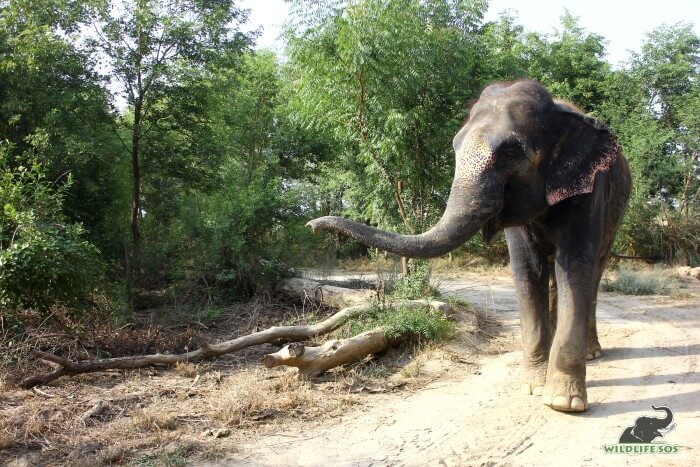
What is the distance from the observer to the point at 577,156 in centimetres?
482

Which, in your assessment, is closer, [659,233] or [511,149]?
[511,149]

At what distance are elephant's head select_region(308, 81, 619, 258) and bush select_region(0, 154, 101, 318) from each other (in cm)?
455

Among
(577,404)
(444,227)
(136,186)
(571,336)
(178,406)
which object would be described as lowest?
(178,406)

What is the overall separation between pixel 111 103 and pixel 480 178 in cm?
817

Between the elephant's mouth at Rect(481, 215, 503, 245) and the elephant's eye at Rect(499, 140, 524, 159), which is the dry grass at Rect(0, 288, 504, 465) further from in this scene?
the elephant's eye at Rect(499, 140, 524, 159)

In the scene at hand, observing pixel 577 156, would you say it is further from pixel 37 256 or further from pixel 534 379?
pixel 37 256

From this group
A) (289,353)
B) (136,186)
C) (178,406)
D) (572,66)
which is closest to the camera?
(178,406)

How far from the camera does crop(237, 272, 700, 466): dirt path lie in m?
4.04

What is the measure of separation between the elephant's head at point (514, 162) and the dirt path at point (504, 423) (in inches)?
59.2

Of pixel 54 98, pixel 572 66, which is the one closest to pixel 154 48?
pixel 54 98

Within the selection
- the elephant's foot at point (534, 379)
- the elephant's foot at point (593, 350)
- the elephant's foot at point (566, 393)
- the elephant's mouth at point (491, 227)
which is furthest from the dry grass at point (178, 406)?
the elephant's mouth at point (491, 227)

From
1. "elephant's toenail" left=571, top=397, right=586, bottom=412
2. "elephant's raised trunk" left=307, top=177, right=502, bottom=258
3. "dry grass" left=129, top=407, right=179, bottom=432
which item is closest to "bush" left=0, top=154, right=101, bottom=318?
"dry grass" left=129, top=407, right=179, bottom=432

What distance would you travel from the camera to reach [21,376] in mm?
5695

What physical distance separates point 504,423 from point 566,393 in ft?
1.91
